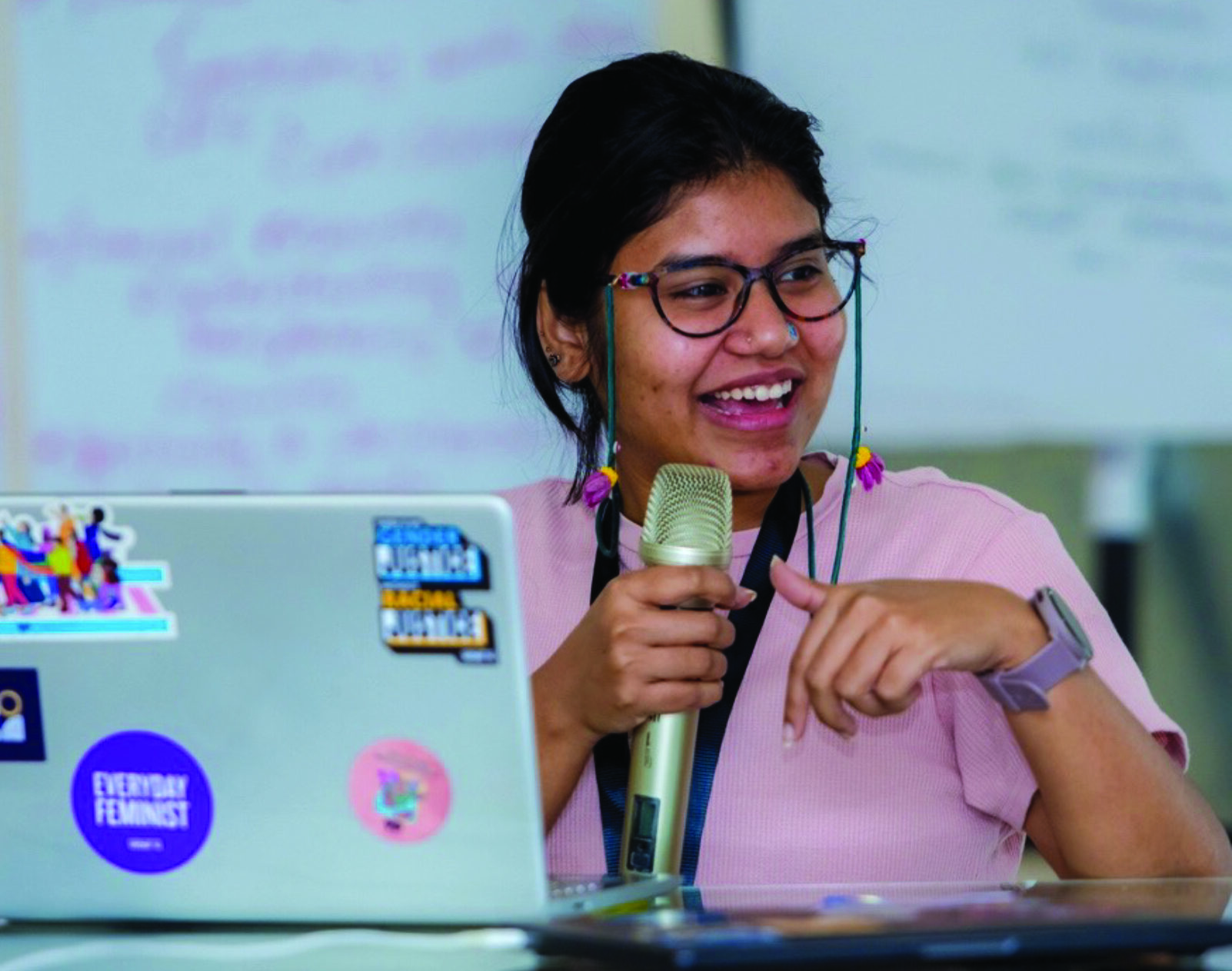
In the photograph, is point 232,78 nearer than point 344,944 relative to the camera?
No

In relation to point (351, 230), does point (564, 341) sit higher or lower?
lower

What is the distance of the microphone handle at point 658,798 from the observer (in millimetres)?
1261

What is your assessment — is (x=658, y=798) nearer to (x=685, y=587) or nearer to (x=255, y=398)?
(x=685, y=587)

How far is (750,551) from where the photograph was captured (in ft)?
5.89

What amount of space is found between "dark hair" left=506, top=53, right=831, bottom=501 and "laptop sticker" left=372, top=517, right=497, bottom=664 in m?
0.74

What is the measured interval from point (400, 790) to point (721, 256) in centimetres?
77

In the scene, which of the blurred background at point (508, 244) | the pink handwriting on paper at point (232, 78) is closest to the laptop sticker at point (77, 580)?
the blurred background at point (508, 244)

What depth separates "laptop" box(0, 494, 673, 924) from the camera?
106 centimetres

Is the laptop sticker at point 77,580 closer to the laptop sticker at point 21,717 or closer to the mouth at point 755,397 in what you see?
the laptop sticker at point 21,717

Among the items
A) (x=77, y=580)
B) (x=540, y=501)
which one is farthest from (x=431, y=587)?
(x=540, y=501)

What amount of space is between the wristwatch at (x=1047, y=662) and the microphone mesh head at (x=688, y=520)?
24 cm

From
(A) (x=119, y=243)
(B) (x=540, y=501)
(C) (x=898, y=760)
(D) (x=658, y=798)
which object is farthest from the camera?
(A) (x=119, y=243)

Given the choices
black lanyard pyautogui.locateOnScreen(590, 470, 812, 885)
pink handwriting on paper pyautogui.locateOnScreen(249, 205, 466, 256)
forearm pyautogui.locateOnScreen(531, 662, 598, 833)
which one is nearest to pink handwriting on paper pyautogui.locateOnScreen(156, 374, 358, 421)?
pink handwriting on paper pyautogui.locateOnScreen(249, 205, 466, 256)

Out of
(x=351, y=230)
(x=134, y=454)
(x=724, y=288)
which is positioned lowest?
(x=134, y=454)
